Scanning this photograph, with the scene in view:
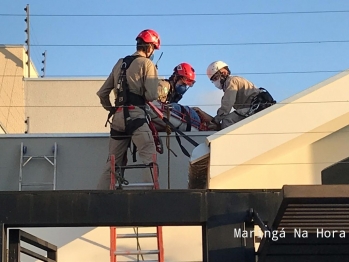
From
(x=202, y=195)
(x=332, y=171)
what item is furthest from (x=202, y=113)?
(x=202, y=195)

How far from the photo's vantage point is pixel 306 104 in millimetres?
8172

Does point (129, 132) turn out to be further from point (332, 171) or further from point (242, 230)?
point (242, 230)

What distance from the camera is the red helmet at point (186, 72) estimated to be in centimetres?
1107

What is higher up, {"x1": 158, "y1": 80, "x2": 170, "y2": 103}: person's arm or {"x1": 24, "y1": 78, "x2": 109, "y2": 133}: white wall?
{"x1": 24, "y1": 78, "x2": 109, "y2": 133}: white wall

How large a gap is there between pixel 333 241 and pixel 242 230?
78 centimetres

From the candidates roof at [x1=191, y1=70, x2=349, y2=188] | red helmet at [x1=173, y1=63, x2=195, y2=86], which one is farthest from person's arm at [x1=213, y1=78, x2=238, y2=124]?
roof at [x1=191, y1=70, x2=349, y2=188]

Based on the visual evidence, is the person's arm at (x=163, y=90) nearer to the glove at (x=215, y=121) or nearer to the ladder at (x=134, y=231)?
the glove at (x=215, y=121)

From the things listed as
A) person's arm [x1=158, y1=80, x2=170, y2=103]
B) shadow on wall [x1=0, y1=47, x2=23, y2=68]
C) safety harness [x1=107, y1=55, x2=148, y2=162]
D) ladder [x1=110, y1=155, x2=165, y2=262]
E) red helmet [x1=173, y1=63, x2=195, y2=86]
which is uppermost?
shadow on wall [x1=0, y1=47, x2=23, y2=68]

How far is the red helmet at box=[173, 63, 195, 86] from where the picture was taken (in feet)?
36.3

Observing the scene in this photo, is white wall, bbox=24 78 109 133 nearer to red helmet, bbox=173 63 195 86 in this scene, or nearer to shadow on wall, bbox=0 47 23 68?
shadow on wall, bbox=0 47 23 68

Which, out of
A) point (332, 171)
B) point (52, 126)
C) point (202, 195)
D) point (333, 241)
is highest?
point (52, 126)

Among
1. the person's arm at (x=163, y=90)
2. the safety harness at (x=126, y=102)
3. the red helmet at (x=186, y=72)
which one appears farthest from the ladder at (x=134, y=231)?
the red helmet at (x=186, y=72)

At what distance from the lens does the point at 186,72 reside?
1106cm

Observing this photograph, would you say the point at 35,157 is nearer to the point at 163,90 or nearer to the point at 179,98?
the point at 163,90
